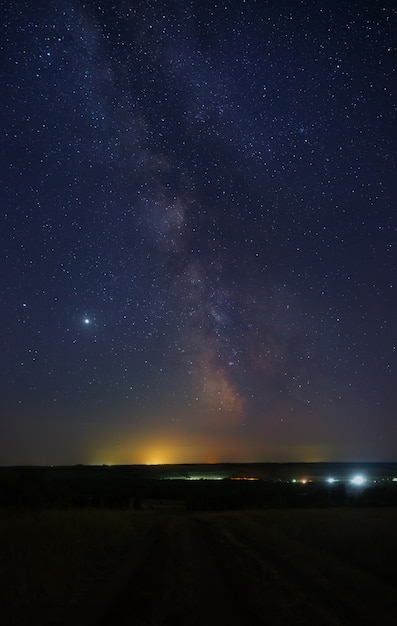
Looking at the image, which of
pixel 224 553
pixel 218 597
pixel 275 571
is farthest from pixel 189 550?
pixel 218 597

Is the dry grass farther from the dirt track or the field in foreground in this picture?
the dirt track

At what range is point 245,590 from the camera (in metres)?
11.3

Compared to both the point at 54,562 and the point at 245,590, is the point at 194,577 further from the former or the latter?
the point at 54,562

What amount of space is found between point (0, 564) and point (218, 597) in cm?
674

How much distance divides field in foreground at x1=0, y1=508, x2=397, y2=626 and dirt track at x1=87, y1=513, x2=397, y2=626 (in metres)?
0.02

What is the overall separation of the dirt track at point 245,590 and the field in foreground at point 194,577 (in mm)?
23

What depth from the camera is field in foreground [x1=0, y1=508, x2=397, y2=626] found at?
9.55 meters

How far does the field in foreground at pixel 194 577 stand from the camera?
9547mm

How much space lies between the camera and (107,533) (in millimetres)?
22438

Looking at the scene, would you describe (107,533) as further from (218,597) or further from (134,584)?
(218,597)

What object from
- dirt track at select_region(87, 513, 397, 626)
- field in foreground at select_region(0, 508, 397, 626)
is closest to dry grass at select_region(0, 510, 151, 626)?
field in foreground at select_region(0, 508, 397, 626)

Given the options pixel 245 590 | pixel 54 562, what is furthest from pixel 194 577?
pixel 54 562

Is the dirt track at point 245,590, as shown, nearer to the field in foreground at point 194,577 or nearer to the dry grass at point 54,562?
the field in foreground at point 194,577

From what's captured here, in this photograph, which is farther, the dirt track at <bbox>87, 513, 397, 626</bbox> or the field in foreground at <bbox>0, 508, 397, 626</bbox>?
the field in foreground at <bbox>0, 508, 397, 626</bbox>
